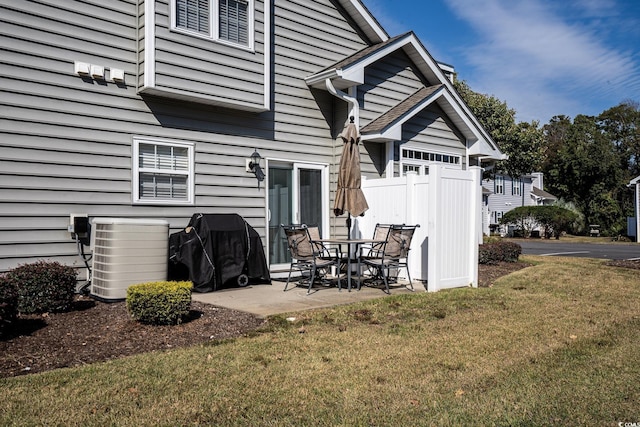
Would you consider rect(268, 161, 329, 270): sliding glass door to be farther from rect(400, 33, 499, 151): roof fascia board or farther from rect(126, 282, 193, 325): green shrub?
rect(126, 282, 193, 325): green shrub

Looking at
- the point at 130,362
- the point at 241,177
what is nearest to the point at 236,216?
the point at 241,177

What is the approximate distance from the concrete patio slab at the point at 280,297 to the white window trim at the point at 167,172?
5.21 feet

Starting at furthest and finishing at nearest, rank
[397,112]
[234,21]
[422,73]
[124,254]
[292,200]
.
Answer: [422,73]
[397,112]
[292,200]
[234,21]
[124,254]

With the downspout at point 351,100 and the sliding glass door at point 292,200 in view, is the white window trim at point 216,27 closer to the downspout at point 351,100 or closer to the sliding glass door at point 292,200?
the downspout at point 351,100

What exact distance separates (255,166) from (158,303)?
425cm

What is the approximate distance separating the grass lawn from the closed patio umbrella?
2.64 m

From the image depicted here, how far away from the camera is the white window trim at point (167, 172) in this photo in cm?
775

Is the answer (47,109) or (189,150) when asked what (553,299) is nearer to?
(189,150)

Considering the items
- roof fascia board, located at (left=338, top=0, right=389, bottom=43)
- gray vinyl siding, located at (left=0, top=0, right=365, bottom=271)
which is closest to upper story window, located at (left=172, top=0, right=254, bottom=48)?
gray vinyl siding, located at (left=0, top=0, right=365, bottom=271)

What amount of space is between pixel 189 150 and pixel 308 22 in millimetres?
3883

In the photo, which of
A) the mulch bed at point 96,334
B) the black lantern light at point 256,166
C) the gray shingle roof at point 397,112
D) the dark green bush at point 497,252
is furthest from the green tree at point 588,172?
the mulch bed at point 96,334

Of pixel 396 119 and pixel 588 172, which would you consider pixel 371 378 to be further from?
pixel 588 172

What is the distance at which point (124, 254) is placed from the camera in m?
6.81

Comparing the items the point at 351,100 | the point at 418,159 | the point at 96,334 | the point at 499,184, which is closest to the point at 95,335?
the point at 96,334
